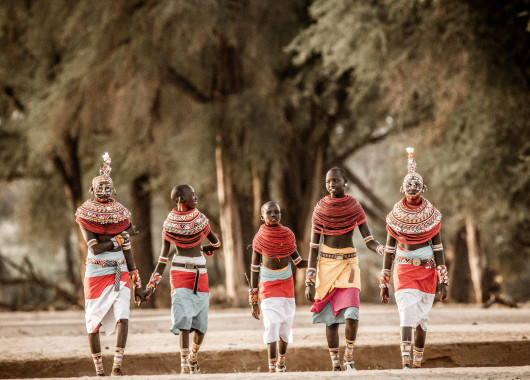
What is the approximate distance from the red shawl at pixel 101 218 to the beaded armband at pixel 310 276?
1.84 metres

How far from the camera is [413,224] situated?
8.20m

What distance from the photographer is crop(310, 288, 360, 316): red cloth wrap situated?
827 centimetres

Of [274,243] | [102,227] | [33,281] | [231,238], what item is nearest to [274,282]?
[274,243]

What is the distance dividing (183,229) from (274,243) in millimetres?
914

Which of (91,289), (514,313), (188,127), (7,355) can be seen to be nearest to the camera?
(91,289)

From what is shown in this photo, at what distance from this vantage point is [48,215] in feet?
82.8

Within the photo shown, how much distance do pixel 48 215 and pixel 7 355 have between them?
51.7 feet

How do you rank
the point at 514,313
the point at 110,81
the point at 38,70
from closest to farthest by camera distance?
the point at 514,313
the point at 110,81
the point at 38,70

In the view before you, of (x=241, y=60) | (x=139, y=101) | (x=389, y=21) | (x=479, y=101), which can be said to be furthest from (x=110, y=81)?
(x=479, y=101)

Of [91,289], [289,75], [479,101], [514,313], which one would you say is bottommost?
[514,313]

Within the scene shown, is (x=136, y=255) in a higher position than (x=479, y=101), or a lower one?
lower

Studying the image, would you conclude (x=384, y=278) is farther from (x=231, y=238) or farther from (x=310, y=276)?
(x=231, y=238)

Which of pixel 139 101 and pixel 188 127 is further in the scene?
pixel 188 127

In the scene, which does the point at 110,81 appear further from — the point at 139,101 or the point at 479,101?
the point at 479,101
